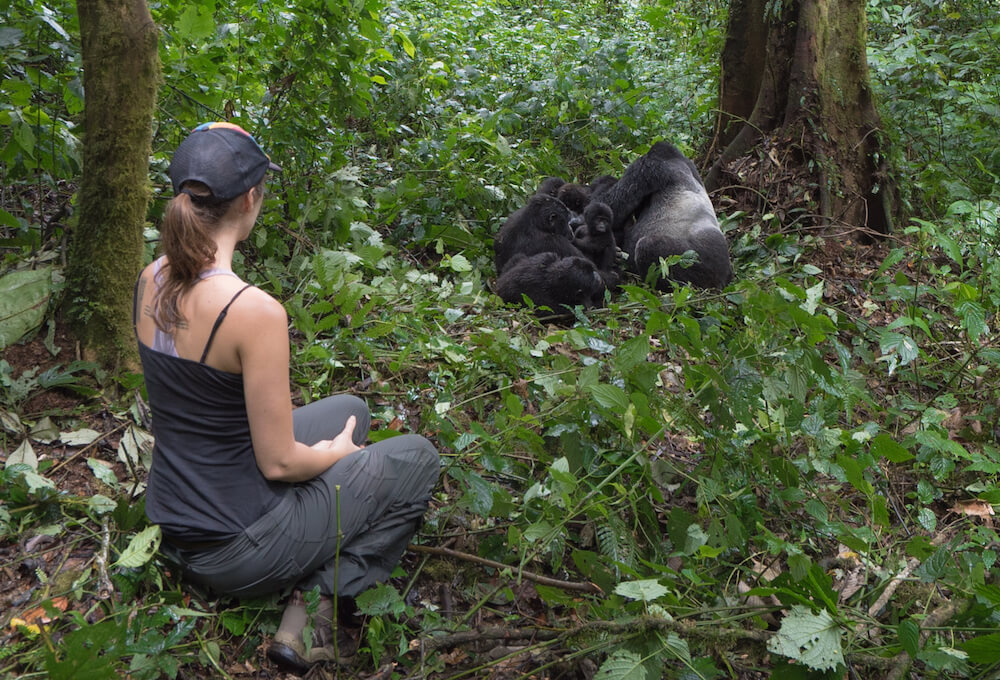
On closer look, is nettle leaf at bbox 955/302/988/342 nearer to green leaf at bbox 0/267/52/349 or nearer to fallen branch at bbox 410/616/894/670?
fallen branch at bbox 410/616/894/670

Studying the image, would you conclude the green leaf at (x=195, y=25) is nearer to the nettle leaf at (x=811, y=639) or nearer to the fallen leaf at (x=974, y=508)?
the nettle leaf at (x=811, y=639)

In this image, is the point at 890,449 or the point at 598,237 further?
the point at 598,237

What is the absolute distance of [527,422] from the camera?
2.92 metres

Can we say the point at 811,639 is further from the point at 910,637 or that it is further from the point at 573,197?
the point at 573,197

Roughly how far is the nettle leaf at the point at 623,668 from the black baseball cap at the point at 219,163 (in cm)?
173

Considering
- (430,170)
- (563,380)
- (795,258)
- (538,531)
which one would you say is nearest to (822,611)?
(538,531)

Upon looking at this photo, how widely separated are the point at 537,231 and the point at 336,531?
10.2 feet

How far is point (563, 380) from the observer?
9.99 ft

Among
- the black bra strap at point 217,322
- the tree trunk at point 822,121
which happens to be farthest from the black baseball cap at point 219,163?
the tree trunk at point 822,121

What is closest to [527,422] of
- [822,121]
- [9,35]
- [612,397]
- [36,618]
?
[612,397]

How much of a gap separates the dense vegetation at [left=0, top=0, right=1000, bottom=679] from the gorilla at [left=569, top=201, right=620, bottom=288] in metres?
0.64

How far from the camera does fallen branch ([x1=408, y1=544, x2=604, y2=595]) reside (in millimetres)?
2662

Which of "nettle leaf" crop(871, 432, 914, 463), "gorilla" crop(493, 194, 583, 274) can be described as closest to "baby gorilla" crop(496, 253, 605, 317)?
"gorilla" crop(493, 194, 583, 274)

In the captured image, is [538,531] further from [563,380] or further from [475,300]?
[475,300]
